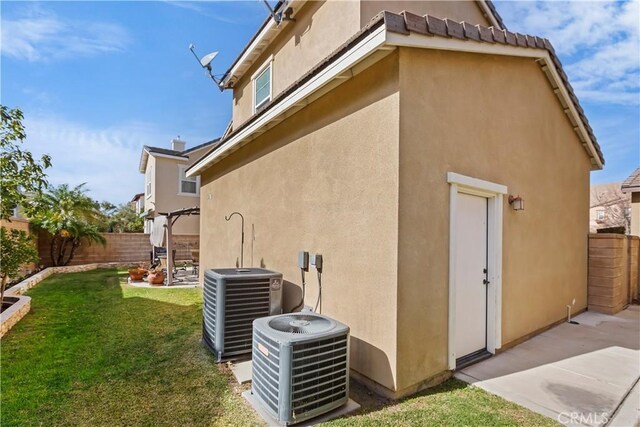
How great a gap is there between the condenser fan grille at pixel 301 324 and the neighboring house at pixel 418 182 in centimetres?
73

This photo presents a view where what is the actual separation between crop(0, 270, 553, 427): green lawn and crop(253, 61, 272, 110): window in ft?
22.2

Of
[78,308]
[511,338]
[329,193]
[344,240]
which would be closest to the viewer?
[344,240]

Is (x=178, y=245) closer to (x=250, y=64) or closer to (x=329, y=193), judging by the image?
(x=250, y=64)

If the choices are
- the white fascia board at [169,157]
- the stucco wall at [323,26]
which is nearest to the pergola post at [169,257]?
the stucco wall at [323,26]

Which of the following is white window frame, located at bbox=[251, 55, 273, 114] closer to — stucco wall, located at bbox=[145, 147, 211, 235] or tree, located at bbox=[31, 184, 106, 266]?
tree, located at bbox=[31, 184, 106, 266]

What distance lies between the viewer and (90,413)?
3766 millimetres

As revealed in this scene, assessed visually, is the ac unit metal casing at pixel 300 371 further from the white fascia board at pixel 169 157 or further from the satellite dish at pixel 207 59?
the white fascia board at pixel 169 157

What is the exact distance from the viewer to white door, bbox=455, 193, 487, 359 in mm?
5199

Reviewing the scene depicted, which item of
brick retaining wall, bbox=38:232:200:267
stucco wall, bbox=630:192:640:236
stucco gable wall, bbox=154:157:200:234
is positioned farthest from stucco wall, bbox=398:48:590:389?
stucco gable wall, bbox=154:157:200:234

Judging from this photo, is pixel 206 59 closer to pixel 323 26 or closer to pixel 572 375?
pixel 323 26

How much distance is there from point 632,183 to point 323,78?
43.5ft

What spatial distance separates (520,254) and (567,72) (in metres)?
5.10

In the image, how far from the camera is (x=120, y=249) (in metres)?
19.4

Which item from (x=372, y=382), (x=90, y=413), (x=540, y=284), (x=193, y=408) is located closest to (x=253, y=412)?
(x=193, y=408)
